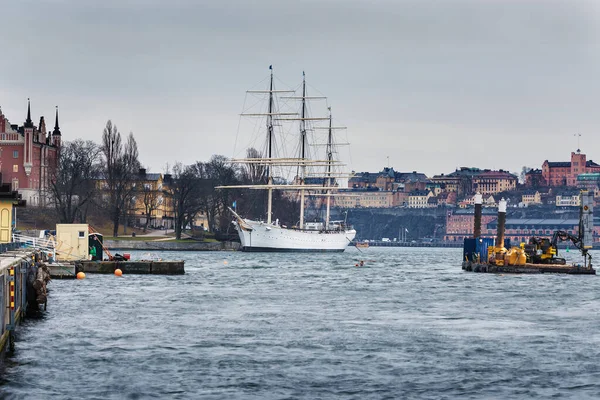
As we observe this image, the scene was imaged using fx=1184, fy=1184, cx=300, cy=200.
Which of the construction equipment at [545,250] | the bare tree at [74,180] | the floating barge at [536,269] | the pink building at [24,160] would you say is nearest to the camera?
the floating barge at [536,269]

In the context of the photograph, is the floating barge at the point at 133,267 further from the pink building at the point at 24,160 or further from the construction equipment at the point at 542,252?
the pink building at the point at 24,160

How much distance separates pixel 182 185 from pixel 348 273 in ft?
236

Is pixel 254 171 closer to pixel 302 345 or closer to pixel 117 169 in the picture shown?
pixel 117 169

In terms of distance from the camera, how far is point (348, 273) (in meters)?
87.5

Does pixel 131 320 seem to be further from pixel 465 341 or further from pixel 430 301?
pixel 430 301

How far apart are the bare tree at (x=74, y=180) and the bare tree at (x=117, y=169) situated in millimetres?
2760

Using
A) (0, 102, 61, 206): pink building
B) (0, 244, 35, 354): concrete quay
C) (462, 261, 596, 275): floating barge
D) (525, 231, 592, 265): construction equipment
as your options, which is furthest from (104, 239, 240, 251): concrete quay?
(0, 244, 35, 354): concrete quay

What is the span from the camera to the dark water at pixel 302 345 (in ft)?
91.0

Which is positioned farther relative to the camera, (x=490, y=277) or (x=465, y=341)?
(x=490, y=277)

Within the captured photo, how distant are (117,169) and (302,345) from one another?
105870mm

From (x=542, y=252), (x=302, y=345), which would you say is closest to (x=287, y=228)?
(x=542, y=252)

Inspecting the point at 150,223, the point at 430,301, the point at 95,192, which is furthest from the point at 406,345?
the point at 150,223

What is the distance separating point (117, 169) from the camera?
13862 cm

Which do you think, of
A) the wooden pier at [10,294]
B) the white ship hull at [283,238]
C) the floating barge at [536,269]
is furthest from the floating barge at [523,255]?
the white ship hull at [283,238]
